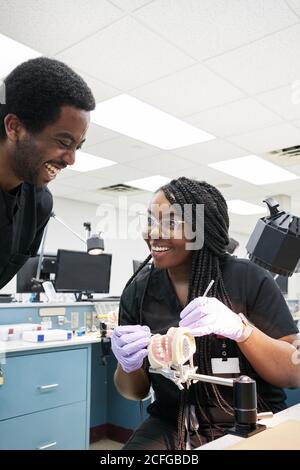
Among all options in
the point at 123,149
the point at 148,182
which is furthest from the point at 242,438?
the point at 148,182

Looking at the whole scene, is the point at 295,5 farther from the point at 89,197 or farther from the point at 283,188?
the point at 89,197

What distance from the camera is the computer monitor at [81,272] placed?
317 cm

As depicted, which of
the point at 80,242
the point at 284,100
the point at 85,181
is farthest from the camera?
the point at 80,242

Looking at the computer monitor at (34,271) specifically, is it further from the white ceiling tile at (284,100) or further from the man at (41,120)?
the man at (41,120)

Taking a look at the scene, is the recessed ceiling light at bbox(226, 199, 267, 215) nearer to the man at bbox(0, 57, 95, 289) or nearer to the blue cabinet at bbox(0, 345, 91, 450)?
the blue cabinet at bbox(0, 345, 91, 450)

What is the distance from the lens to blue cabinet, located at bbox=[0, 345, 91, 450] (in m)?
1.98

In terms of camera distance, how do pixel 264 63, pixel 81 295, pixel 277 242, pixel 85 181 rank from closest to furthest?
pixel 277 242 < pixel 264 63 < pixel 81 295 < pixel 85 181

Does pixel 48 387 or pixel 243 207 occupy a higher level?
pixel 243 207

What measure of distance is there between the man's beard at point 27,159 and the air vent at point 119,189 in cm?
473

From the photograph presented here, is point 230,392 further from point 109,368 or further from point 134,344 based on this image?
point 109,368

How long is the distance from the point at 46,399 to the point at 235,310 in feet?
4.44

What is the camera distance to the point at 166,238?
4.18 ft

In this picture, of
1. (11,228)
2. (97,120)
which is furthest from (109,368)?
(11,228)
